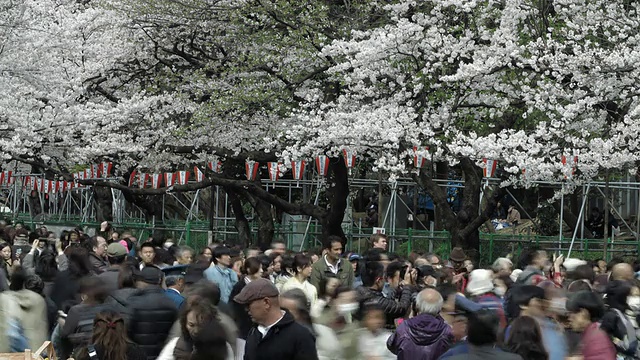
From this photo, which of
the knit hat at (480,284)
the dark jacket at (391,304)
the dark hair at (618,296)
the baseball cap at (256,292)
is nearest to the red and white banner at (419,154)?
the dark jacket at (391,304)

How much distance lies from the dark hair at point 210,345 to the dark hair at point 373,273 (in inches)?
178

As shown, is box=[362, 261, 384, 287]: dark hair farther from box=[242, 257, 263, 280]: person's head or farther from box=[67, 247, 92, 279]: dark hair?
box=[67, 247, 92, 279]: dark hair

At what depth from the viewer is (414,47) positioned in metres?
20.2

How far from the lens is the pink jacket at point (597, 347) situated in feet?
25.2

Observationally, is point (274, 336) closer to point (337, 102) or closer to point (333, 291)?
point (333, 291)

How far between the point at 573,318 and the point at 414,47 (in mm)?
12703

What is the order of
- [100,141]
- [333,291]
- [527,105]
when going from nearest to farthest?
[333,291] → [527,105] → [100,141]

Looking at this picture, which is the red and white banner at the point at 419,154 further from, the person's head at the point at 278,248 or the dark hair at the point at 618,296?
the dark hair at the point at 618,296

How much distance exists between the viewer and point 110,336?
700 cm

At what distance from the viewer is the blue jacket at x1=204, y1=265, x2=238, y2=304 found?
467 inches

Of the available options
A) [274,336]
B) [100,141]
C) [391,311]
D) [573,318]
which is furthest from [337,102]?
[274,336]

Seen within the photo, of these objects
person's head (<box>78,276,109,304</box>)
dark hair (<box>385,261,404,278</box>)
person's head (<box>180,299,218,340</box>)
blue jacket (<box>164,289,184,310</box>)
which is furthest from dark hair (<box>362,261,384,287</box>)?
person's head (<box>180,299,218,340</box>)

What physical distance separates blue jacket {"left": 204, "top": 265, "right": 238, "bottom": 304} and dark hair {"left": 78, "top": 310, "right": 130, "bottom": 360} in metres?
4.65

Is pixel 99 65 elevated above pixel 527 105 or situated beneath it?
elevated above
